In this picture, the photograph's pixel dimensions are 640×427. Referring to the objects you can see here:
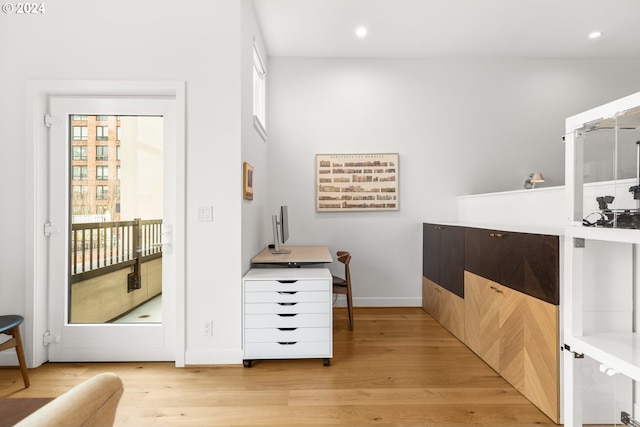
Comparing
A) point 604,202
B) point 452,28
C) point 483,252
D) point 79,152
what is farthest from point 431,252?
point 79,152

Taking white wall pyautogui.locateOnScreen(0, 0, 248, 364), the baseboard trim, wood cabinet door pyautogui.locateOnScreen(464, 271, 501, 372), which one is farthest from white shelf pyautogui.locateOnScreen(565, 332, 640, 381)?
the baseboard trim

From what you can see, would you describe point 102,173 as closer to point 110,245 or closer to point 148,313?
point 110,245

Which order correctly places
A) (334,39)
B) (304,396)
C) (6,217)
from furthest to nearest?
(334,39) < (6,217) < (304,396)

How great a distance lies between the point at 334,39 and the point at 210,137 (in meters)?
2.09

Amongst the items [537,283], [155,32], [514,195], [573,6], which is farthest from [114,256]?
[573,6]

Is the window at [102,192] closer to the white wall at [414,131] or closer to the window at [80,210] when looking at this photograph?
the window at [80,210]

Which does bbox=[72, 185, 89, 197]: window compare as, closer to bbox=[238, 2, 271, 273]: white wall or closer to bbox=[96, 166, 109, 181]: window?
bbox=[96, 166, 109, 181]: window

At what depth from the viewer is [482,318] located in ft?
9.19

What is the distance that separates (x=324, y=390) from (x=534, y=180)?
3438mm

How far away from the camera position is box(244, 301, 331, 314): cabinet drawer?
2.66m

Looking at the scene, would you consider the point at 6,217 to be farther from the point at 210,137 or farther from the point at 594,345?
the point at 594,345

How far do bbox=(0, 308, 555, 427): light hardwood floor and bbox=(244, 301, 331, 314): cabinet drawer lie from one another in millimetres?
444

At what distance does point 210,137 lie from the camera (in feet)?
8.91

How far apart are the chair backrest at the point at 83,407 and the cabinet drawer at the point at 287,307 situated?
194cm
